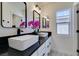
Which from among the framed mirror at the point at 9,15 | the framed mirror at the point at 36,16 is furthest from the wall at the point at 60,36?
the framed mirror at the point at 9,15

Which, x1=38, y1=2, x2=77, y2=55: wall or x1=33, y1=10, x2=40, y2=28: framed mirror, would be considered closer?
x1=33, y1=10, x2=40, y2=28: framed mirror

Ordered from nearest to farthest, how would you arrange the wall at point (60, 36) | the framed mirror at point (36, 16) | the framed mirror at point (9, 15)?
the framed mirror at point (9, 15), the framed mirror at point (36, 16), the wall at point (60, 36)

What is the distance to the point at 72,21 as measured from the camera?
2977 mm

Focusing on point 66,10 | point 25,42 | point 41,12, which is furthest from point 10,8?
point 66,10

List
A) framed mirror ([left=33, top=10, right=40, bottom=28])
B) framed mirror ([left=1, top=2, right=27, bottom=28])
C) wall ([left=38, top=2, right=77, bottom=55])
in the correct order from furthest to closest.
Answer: wall ([left=38, top=2, right=77, bottom=55]) → framed mirror ([left=33, top=10, right=40, bottom=28]) → framed mirror ([left=1, top=2, right=27, bottom=28])

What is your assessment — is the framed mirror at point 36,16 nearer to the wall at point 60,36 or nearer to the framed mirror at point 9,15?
the wall at point 60,36

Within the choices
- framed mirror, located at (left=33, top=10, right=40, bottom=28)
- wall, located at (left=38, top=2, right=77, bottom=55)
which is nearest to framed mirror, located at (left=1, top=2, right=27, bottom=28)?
framed mirror, located at (left=33, top=10, right=40, bottom=28)

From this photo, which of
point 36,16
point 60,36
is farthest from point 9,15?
point 60,36

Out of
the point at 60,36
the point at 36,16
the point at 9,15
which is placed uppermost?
the point at 36,16

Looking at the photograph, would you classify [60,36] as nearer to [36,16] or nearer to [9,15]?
[36,16]

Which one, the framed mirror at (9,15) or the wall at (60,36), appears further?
the wall at (60,36)

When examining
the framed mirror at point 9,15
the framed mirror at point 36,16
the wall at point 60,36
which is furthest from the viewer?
the wall at point 60,36

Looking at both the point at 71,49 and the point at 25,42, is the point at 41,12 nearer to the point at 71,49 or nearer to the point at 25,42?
the point at 71,49

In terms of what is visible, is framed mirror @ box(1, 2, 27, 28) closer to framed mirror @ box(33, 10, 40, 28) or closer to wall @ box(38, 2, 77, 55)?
framed mirror @ box(33, 10, 40, 28)
